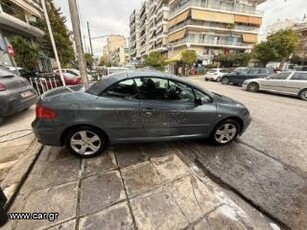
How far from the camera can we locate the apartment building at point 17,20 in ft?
43.9

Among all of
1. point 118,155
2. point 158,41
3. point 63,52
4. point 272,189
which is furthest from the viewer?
point 158,41

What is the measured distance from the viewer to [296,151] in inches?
153

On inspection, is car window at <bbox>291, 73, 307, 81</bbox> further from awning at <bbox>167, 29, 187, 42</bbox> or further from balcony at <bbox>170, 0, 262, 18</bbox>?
awning at <bbox>167, 29, 187, 42</bbox>

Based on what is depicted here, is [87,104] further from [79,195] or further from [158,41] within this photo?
[158,41]

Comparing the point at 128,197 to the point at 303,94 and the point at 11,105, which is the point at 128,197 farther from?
the point at 303,94

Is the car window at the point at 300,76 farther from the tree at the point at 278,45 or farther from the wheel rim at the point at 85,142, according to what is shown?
the tree at the point at 278,45

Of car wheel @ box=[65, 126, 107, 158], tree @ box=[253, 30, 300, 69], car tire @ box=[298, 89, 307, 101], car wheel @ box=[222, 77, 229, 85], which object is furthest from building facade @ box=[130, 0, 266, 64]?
car wheel @ box=[65, 126, 107, 158]

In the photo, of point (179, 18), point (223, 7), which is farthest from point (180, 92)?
point (223, 7)

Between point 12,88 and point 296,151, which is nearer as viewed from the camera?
point 296,151

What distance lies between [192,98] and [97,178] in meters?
2.19

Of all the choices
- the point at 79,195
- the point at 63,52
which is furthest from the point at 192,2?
the point at 79,195

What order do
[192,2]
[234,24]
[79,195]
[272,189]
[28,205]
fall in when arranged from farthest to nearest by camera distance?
[234,24] < [192,2] < [272,189] < [79,195] < [28,205]

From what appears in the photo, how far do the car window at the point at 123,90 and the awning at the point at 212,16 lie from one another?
36.2 metres

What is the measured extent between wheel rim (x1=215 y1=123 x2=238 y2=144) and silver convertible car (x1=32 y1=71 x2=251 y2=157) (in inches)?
4.4
